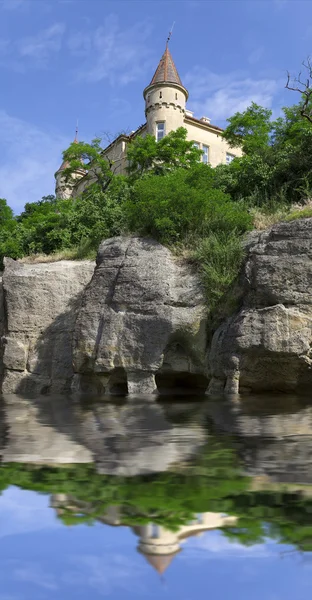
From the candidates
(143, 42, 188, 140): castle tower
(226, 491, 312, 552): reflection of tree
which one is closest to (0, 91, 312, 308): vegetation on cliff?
(226, 491, 312, 552): reflection of tree

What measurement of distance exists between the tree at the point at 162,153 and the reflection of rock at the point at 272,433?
82.5 ft

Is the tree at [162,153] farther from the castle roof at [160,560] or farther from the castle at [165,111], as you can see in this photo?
the castle roof at [160,560]

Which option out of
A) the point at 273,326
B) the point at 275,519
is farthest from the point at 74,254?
the point at 275,519

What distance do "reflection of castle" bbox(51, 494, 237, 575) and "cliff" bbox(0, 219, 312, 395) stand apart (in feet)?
24.2

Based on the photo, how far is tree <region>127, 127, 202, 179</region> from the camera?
31594 mm

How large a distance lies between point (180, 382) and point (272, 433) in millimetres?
7763

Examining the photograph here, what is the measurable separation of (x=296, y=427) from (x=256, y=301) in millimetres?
5020

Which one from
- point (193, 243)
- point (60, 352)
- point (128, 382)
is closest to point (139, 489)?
point (128, 382)

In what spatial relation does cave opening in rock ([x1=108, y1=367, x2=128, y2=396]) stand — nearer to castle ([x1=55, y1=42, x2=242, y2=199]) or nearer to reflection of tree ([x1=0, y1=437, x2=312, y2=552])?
reflection of tree ([x1=0, y1=437, x2=312, y2=552])

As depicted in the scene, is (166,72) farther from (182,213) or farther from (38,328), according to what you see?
(38,328)

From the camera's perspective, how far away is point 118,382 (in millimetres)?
11922

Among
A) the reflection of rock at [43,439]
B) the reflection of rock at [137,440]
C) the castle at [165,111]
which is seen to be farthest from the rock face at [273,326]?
the castle at [165,111]

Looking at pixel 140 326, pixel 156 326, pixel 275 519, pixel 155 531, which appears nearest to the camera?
pixel 155 531

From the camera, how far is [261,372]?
9.88m
